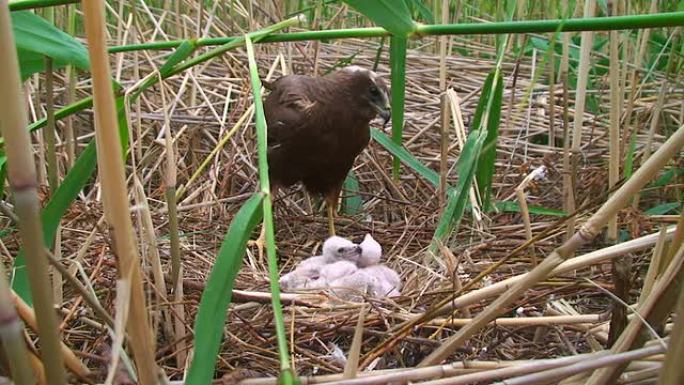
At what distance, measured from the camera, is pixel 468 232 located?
2.92m

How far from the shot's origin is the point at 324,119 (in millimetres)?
3412

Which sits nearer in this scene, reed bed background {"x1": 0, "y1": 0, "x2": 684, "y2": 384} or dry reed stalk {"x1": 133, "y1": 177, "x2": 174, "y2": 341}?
reed bed background {"x1": 0, "y1": 0, "x2": 684, "y2": 384}

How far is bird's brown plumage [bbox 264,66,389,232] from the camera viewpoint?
3361mm

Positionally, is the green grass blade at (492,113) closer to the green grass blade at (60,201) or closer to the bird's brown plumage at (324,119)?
the green grass blade at (60,201)

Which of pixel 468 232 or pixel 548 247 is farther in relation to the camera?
pixel 468 232

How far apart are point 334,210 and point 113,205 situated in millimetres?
2651

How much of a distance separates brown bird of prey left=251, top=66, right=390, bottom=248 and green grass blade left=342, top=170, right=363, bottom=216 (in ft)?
0.85

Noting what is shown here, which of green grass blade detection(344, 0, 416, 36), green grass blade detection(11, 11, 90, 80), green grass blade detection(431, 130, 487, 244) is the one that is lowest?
green grass blade detection(431, 130, 487, 244)

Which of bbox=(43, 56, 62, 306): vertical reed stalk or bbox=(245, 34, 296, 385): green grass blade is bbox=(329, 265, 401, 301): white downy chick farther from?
bbox=(245, 34, 296, 385): green grass blade

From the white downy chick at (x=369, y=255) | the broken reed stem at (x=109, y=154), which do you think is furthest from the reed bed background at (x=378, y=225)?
the white downy chick at (x=369, y=255)

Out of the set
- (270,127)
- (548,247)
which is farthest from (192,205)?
(548,247)

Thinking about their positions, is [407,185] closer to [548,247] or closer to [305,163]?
[305,163]

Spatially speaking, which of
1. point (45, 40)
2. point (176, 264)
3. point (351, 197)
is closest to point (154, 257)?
point (176, 264)

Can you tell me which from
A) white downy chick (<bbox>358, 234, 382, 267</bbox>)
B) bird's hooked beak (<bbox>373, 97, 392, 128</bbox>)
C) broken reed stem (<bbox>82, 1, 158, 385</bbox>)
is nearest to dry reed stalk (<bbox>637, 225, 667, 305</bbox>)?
broken reed stem (<bbox>82, 1, 158, 385</bbox>)
